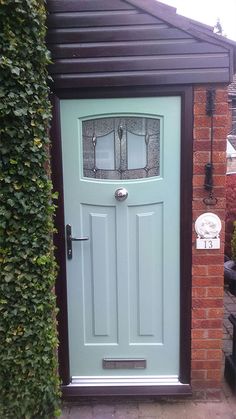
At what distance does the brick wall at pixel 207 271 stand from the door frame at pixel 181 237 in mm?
41

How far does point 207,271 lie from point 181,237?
0.29 meters

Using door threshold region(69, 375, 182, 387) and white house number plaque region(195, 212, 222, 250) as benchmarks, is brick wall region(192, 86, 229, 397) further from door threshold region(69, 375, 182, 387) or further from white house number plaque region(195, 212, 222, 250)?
door threshold region(69, 375, 182, 387)

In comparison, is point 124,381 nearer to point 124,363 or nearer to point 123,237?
point 124,363

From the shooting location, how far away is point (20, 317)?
2383mm

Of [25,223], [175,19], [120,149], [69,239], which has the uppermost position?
[175,19]

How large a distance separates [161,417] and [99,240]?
1247 mm

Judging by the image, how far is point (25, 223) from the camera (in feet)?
7.63

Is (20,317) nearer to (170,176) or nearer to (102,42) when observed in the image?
(170,176)

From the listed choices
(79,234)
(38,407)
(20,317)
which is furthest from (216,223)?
(38,407)

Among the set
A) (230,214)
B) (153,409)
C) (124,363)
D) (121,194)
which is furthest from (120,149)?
(230,214)

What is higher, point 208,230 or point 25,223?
point 25,223

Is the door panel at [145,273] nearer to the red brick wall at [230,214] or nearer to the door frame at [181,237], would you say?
the door frame at [181,237]

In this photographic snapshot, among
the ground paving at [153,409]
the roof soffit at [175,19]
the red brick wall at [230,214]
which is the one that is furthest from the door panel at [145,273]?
the red brick wall at [230,214]

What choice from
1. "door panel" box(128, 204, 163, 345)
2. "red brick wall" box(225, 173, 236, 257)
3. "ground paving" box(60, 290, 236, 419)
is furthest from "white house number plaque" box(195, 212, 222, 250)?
"red brick wall" box(225, 173, 236, 257)
